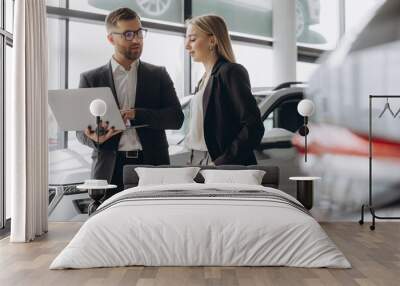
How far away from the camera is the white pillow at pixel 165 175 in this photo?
643 centimetres

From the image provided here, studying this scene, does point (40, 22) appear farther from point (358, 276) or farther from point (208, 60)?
point (358, 276)

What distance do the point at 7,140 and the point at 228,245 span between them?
11.1ft

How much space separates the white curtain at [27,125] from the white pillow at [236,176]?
1.85m

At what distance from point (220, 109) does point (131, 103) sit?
108cm

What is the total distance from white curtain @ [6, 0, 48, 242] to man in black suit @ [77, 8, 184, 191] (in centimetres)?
95

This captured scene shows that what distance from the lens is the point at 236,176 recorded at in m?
6.38

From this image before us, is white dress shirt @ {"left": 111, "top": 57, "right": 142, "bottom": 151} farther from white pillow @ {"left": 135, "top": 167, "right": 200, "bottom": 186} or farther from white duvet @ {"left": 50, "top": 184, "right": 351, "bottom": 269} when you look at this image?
white duvet @ {"left": 50, "top": 184, "right": 351, "bottom": 269}

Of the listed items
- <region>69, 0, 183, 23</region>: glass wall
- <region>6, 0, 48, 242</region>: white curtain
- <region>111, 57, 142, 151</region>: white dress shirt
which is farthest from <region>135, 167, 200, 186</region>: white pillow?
<region>69, 0, 183, 23</region>: glass wall

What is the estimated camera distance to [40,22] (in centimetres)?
619

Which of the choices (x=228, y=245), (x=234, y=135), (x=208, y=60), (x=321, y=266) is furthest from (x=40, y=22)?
(x=321, y=266)

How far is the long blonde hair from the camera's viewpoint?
278 inches

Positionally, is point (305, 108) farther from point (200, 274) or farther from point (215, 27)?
point (200, 274)

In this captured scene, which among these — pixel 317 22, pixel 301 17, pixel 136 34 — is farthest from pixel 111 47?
pixel 317 22

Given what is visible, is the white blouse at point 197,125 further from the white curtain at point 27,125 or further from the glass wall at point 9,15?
the glass wall at point 9,15
